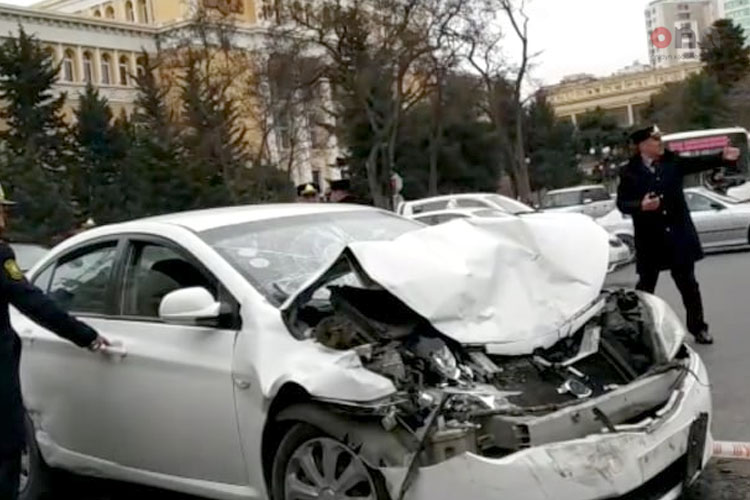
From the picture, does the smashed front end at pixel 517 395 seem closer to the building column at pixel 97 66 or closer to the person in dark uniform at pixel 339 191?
the person in dark uniform at pixel 339 191

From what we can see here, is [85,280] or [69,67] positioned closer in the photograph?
[85,280]

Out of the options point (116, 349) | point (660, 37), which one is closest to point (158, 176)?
point (116, 349)

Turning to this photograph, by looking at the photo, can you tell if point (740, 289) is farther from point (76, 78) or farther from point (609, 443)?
point (76, 78)

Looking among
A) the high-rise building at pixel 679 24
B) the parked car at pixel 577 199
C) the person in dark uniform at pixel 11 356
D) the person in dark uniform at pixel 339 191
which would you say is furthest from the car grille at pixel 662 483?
the high-rise building at pixel 679 24

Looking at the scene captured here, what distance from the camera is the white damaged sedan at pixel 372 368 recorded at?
12.4 ft

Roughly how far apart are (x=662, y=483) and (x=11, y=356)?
2644mm

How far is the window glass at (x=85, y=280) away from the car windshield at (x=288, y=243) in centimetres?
73

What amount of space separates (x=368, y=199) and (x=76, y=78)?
36.2 metres

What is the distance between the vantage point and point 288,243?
5.07 meters

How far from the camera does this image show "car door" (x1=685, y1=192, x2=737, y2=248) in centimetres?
1980

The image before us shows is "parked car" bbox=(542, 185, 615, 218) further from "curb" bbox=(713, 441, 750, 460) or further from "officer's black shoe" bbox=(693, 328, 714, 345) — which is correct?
"curb" bbox=(713, 441, 750, 460)

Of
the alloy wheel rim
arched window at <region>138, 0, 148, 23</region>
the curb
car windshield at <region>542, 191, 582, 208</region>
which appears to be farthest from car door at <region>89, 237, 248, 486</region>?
arched window at <region>138, 0, 148, 23</region>

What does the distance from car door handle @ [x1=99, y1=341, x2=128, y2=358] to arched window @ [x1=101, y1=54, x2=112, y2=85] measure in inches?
3034

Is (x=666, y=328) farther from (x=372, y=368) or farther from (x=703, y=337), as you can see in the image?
(x=703, y=337)
